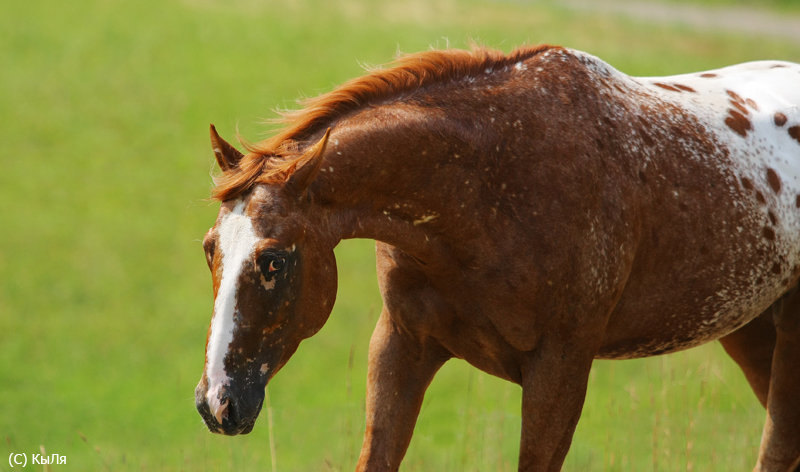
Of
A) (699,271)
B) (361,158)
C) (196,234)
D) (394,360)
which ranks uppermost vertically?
(361,158)

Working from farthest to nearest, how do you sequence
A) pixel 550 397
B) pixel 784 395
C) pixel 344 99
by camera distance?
pixel 784 395
pixel 550 397
pixel 344 99

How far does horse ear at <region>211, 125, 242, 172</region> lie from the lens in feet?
9.92

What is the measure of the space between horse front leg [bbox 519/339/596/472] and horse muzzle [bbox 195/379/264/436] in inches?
39.3

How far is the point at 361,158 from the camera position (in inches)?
120

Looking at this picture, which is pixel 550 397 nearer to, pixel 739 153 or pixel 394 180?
pixel 394 180

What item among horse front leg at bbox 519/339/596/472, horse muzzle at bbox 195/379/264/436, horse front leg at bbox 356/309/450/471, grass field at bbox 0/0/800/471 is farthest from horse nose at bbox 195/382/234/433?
grass field at bbox 0/0/800/471

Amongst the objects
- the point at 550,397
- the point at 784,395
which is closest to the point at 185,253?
the point at 784,395

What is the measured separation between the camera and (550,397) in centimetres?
333

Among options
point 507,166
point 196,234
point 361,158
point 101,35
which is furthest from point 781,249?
point 101,35

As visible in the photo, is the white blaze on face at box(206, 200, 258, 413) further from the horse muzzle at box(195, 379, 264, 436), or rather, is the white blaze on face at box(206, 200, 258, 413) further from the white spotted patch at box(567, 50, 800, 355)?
the white spotted patch at box(567, 50, 800, 355)

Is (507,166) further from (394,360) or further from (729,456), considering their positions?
(729,456)

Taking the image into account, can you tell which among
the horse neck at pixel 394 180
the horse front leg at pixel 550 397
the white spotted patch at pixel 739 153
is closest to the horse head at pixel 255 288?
the horse neck at pixel 394 180

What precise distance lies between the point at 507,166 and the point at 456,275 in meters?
0.39

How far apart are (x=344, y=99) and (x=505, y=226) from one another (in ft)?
2.14
